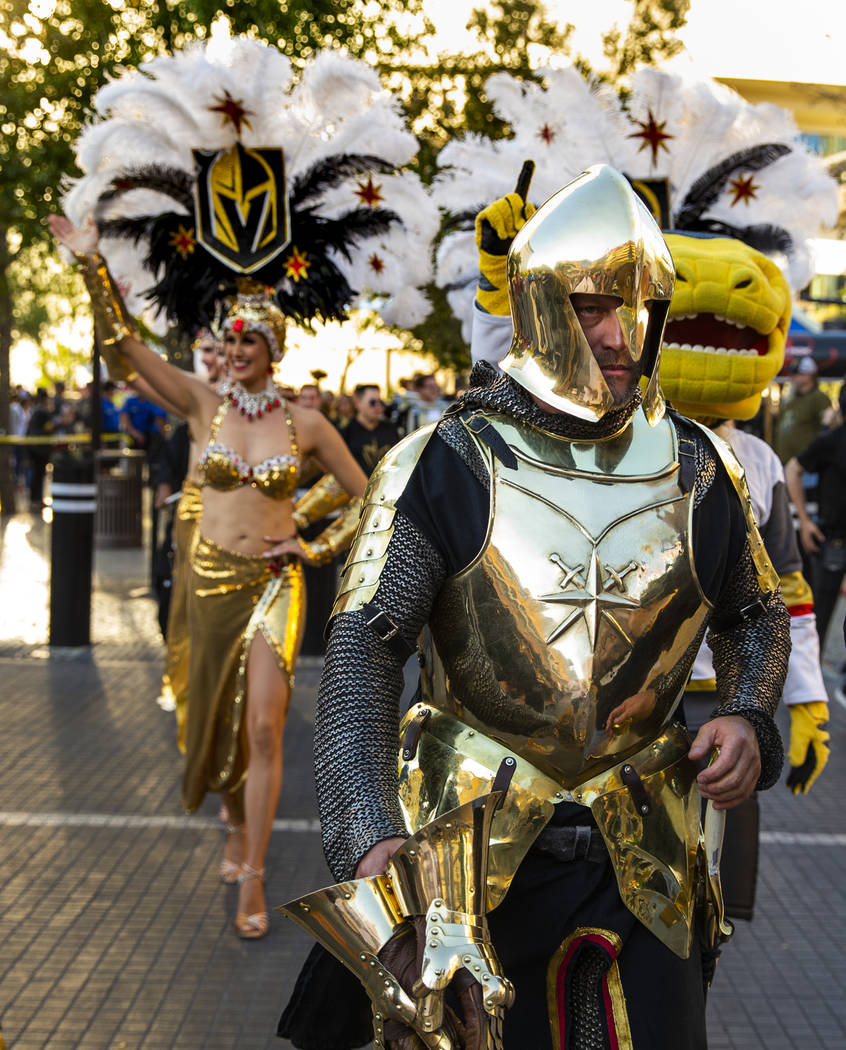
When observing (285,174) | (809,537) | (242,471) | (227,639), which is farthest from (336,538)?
(809,537)

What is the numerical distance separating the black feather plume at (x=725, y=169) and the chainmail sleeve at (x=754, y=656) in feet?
8.29

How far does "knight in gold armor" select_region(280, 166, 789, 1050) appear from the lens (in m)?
2.26

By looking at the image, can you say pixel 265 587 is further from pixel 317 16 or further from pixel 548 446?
pixel 317 16

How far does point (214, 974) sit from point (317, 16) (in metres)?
7.74

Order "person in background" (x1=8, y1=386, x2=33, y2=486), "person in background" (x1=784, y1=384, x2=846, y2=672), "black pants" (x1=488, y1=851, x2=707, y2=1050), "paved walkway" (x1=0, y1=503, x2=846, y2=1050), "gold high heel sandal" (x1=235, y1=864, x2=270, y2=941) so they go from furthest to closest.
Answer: "person in background" (x1=8, y1=386, x2=33, y2=486) < "person in background" (x1=784, y1=384, x2=846, y2=672) < "gold high heel sandal" (x1=235, y1=864, x2=270, y2=941) < "paved walkway" (x1=0, y1=503, x2=846, y2=1050) < "black pants" (x1=488, y1=851, x2=707, y2=1050)

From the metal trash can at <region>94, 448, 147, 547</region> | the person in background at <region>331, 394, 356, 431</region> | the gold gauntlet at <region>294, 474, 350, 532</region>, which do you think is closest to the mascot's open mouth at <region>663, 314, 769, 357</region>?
the gold gauntlet at <region>294, 474, 350, 532</region>

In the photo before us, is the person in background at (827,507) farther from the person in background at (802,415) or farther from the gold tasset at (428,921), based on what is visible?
the gold tasset at (428,921)

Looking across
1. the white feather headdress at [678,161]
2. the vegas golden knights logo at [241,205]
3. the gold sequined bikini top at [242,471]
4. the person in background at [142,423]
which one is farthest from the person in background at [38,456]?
the white feather headdress at [678,161]

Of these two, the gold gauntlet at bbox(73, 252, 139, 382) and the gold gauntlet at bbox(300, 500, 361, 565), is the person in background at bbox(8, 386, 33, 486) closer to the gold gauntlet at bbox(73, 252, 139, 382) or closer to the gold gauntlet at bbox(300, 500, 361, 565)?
the gold gauntlet at bbox(73, 252, 139, 382)

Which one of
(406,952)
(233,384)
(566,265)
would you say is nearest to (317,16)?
(233,384)

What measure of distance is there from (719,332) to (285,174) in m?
2.51

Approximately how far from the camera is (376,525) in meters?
2.34

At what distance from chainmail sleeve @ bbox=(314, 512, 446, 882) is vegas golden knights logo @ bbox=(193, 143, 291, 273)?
348 centimetres

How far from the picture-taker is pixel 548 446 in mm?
2355
